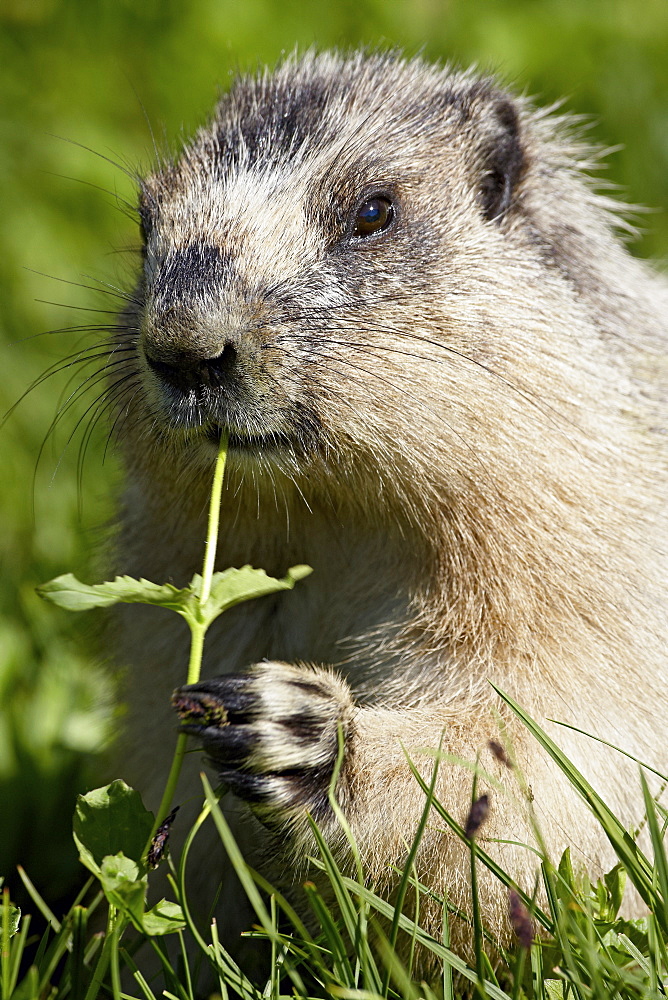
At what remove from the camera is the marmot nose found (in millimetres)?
3490

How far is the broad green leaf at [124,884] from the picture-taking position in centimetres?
294

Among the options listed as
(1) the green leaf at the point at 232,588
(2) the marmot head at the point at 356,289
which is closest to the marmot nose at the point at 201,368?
A: (2) the marmot head at the point at 356,289

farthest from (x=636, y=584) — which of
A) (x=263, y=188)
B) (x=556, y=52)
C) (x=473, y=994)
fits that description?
(x=556, y=52)

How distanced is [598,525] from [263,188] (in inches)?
62.9

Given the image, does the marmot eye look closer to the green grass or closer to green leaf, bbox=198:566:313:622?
green leaf, bbox=198:566:313:622

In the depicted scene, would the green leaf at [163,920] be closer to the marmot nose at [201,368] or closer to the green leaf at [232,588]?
the green leaf at [232,588]

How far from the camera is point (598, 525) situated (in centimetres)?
390

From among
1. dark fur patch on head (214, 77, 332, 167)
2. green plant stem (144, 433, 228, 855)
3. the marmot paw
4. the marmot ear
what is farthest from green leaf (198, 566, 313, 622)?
the marmot ear

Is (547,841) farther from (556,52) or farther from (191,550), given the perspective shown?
(556,52)

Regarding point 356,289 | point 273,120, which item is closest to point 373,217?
point 356,289

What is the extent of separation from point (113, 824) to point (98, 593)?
703 mm

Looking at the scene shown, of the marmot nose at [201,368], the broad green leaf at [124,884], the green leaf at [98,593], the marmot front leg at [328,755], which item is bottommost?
the broad green leaf at [124,884]

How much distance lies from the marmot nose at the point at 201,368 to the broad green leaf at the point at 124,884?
4.50 ft

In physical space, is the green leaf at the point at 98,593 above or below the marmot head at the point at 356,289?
below
